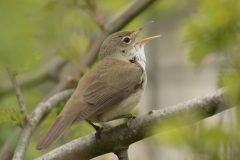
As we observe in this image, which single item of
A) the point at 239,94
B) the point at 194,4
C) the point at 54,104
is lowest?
the point at 239,94

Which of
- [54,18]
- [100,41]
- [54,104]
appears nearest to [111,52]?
[100,41]

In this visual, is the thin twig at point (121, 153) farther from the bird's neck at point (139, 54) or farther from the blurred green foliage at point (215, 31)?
the bird's neck at point (139, 54)

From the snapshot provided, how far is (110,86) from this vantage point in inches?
123

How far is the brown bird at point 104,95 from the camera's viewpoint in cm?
266

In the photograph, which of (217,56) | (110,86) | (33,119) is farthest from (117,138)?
(217,56)

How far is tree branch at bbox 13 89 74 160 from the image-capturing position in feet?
7.35

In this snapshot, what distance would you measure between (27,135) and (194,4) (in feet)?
4.04

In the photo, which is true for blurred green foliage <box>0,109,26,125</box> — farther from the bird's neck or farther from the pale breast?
the bird's neck

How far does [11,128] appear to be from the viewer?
2639 mm

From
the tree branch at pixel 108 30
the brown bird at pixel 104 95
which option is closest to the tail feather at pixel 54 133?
the brown bird at pixel 104 95

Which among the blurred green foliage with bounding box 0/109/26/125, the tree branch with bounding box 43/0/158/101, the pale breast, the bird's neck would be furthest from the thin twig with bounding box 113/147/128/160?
the bird's neck

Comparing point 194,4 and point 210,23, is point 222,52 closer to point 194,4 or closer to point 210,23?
point 210,23

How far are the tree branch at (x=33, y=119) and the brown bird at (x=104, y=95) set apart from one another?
0.10 meters

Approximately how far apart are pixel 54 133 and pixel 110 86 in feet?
2.41
